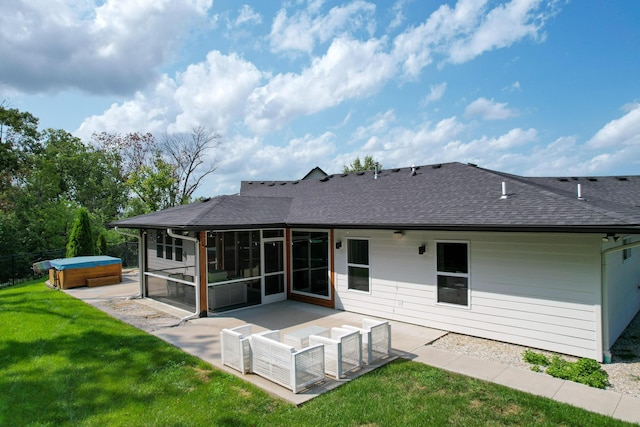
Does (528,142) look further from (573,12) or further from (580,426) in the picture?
(580,426)

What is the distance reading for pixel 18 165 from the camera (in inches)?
968

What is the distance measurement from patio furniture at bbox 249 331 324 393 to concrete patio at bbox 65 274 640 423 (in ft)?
0.37

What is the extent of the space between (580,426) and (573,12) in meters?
10.8

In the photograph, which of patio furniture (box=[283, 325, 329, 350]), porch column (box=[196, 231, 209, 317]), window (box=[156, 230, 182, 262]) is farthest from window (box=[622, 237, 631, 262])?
window (box=[156, 230, 182, 262])

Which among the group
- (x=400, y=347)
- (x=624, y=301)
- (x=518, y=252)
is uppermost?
(x=518, y=252)

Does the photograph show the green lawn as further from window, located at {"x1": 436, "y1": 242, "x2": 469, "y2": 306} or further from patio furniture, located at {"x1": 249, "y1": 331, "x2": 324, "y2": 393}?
window, located at {"x1": 436, "y1": 242, "x2": 469, "y2": 306}

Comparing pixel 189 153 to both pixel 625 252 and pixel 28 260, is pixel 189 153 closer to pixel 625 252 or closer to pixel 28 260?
pixel 28 260

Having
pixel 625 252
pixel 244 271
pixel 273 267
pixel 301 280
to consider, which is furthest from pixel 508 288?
pixel 244 271

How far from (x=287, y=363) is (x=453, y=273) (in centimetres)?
442

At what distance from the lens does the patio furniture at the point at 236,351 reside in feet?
18.7

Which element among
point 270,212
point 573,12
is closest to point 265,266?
point 270,212

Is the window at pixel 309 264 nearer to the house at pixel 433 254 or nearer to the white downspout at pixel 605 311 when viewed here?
the house at pixel 433 254

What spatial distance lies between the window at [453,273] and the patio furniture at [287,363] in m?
3.83

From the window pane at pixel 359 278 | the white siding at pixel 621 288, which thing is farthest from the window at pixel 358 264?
the white siding at pixel 621 288
